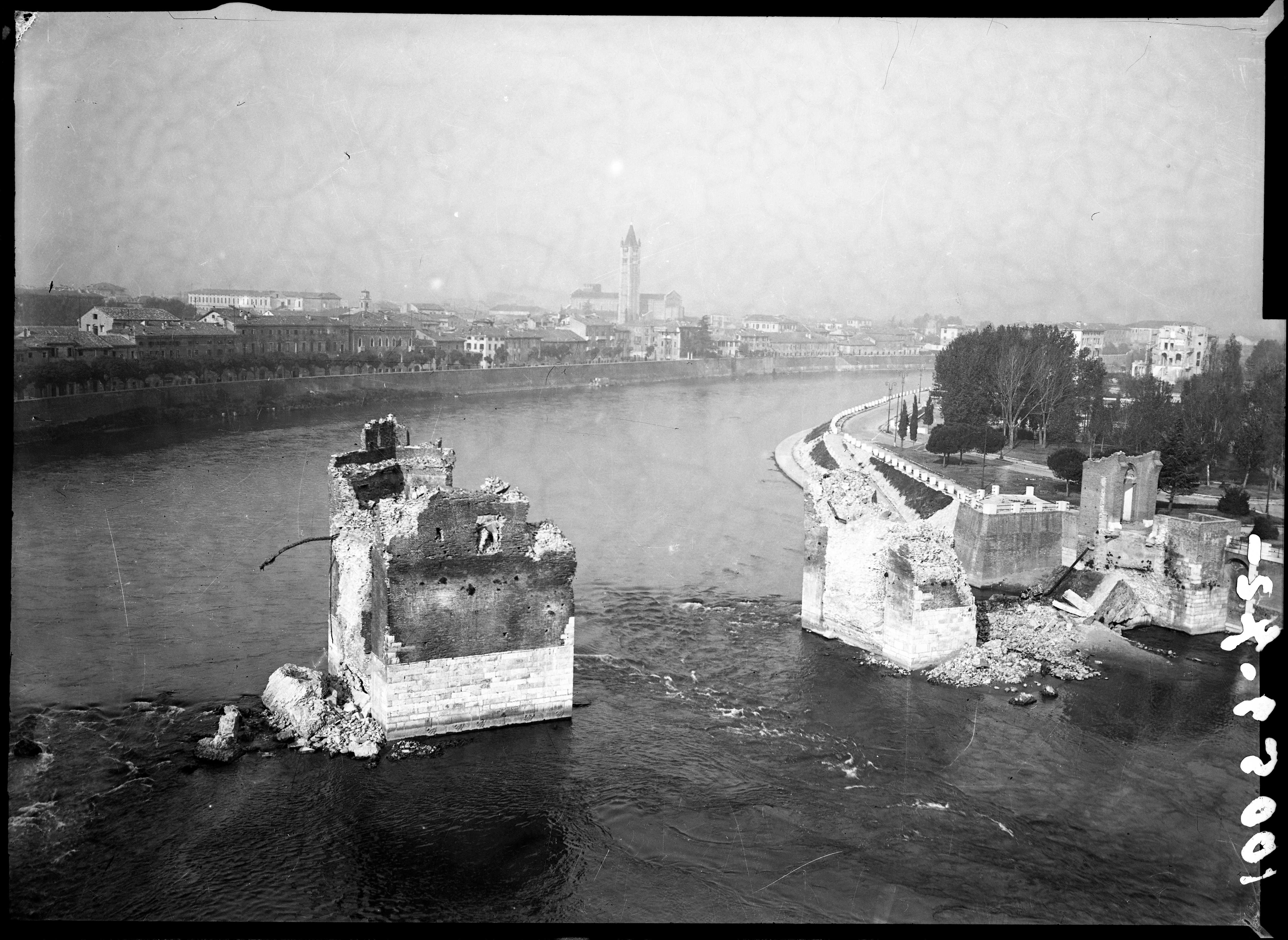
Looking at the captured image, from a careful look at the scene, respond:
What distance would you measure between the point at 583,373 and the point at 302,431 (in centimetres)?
986

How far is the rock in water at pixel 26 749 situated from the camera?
7910 mm

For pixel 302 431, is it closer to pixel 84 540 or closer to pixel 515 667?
pixel 84 540

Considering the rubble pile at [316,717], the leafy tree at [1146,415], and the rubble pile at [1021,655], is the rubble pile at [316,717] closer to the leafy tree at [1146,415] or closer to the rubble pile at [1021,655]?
the rubble pile at [1021,655]

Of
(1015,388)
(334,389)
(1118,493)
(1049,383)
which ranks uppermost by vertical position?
(1049,383)

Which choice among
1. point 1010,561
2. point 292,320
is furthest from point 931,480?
point 292,320

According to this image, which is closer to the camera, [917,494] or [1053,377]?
[917,494]

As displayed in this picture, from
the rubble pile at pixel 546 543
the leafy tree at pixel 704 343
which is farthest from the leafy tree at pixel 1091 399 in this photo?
the leafy tree at pixel 704 343

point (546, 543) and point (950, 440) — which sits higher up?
point (546, 543)

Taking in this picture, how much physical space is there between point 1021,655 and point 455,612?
5.78 meters

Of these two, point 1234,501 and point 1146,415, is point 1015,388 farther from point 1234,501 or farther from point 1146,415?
point 1234,501

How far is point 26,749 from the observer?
26.2 feet

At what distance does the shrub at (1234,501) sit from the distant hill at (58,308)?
18206mm

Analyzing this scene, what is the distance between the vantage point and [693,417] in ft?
85.7

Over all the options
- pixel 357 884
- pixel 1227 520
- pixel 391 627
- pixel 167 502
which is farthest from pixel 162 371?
pixel 1227 520
